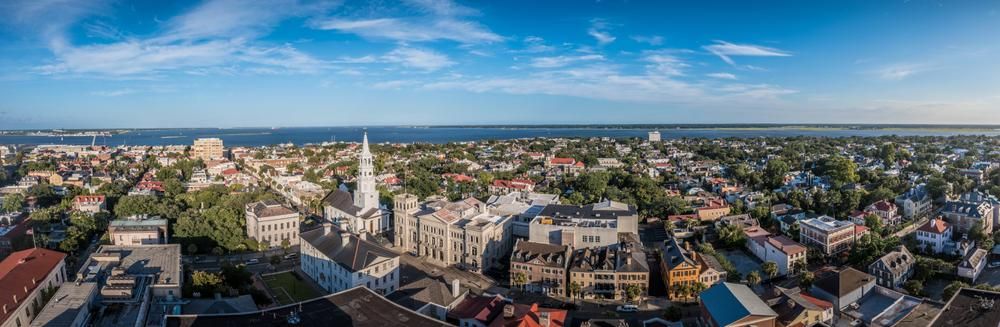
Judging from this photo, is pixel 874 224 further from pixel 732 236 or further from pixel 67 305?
pixel 67 305

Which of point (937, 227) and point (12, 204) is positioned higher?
point (937, 227)

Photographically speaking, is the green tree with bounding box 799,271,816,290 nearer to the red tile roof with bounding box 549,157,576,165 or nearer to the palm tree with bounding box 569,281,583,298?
the palm tree with bounding box 569,281,583,298

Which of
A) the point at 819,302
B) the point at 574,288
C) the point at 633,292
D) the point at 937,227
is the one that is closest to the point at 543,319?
the point at 574,288

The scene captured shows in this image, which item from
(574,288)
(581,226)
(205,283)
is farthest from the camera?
(581,226)

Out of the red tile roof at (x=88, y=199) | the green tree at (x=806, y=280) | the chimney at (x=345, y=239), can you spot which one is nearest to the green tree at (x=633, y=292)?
the green tree at (x=806, y=280)

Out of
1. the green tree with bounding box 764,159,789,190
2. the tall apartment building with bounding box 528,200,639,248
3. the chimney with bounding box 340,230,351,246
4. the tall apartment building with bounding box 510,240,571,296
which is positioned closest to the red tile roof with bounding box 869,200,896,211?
the green tree with bounding box 764,159,789,190

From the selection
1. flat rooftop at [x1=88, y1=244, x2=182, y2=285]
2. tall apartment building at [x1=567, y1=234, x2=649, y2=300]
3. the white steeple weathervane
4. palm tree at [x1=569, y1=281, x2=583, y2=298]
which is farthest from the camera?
the white steeple weathervane
